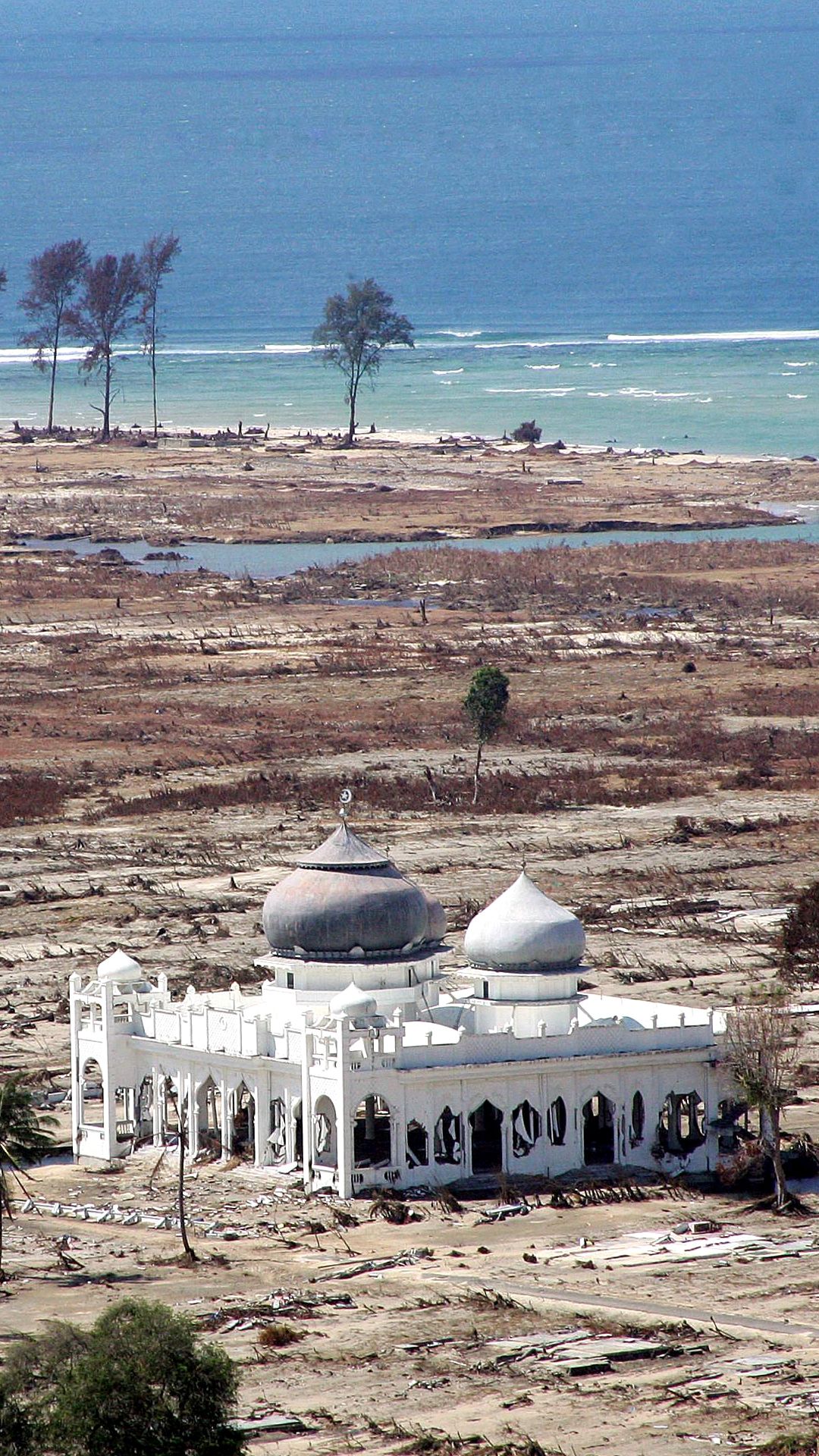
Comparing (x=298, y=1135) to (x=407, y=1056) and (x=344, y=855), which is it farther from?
(x=344, y=855)

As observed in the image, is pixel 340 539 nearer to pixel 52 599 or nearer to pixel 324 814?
pixel 52 599

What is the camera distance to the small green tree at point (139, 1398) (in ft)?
74.6

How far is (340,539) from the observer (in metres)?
110

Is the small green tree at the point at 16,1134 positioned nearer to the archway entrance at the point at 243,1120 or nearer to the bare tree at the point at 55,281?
the archway entrance at the point at 243,1120

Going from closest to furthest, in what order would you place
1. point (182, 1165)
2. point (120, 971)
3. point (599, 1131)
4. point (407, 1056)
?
1. point (182, 1165)
2. point (407, 1056)
3. point (599, 1131)
4. point (120, 971)

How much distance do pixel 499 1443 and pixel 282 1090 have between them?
10.2m

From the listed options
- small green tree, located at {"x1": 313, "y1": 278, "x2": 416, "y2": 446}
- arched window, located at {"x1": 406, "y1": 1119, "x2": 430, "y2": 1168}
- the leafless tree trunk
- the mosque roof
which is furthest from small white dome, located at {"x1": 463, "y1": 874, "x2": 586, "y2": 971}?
small green tree, located at {"x1": 313, "y1": 278, "x2": 416, "y2": 446}

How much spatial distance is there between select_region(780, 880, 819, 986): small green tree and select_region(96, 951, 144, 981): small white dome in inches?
418

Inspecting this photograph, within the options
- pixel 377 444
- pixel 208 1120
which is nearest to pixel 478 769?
pixel 208 1120

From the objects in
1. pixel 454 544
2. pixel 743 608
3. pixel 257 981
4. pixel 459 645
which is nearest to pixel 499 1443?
pixel 257 981

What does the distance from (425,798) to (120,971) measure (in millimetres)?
23254

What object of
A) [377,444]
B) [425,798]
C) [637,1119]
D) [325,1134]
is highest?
[377,444]

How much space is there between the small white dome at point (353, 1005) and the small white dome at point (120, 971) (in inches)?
183

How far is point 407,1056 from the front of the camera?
33.8m
